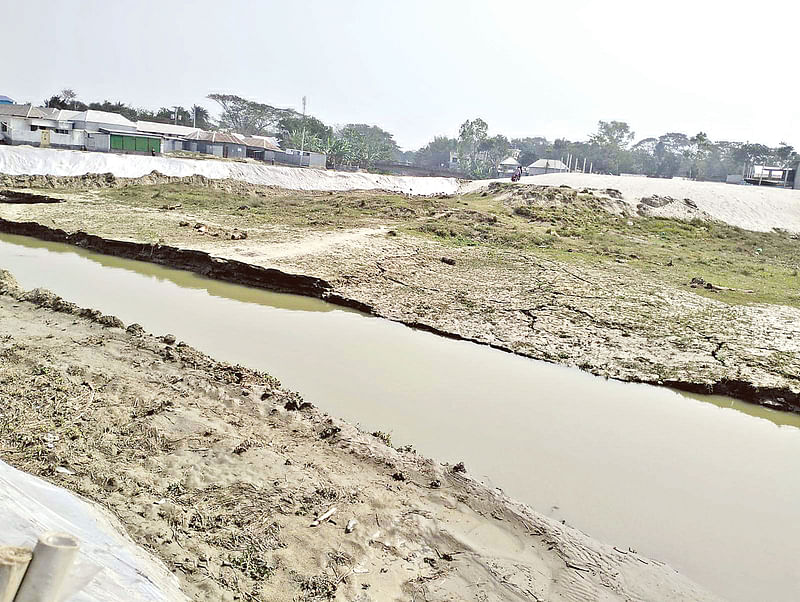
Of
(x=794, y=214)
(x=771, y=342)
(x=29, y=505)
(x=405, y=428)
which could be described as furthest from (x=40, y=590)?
(x=794, y=214)

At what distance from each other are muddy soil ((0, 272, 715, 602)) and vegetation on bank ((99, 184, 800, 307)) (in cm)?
1017

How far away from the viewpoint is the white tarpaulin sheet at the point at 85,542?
2.24 meters

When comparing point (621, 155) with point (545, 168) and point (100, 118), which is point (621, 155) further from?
point (100, 118)

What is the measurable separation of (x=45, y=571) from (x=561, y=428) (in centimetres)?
565

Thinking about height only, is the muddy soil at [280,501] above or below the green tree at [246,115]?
below

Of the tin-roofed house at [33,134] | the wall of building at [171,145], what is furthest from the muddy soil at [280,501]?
the wall of building at [171,145]

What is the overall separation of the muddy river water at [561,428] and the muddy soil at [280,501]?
2.03 ft

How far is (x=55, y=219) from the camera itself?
17.5 meters

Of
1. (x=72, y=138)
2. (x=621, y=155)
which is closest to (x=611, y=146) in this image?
(x=621, y=155)

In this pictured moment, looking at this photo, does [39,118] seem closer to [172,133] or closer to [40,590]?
[172,133]

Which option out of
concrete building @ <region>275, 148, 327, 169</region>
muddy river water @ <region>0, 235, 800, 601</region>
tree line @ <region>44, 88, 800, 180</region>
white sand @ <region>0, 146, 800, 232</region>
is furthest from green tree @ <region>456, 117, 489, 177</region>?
muddy river water @ <region>0, 235, 800, 601</region>

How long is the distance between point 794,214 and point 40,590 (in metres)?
33.4

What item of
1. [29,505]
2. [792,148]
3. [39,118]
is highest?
[792,148]

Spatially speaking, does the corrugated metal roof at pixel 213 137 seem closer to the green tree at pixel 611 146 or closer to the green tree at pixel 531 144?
the green tree at pixel 611 146
